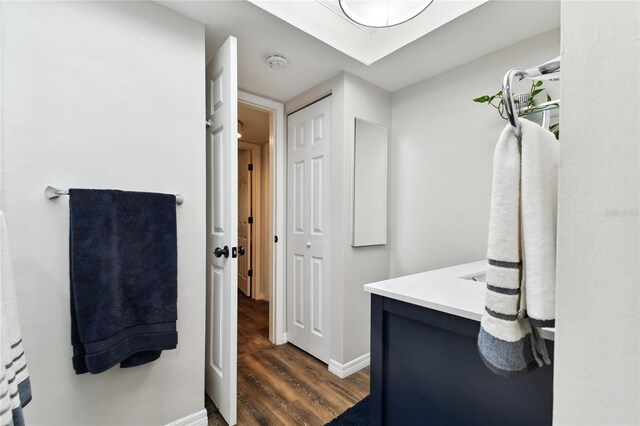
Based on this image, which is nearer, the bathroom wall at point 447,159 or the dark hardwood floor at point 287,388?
the dark hardwood floor at point 287,388

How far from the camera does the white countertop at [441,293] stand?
84 centimetres

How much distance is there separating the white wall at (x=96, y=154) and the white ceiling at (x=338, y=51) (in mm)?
230

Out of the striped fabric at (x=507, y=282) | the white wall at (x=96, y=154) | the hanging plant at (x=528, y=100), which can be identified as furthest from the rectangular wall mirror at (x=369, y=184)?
the striped fabric at (x=507, y=282)

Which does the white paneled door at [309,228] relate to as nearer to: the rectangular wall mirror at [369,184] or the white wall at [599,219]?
the rectangular wall mirror at [369,184]

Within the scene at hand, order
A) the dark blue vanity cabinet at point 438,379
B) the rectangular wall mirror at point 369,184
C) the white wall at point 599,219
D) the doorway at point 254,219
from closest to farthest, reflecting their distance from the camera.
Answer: the white wall at point 599,219 < the dark blue vanity cabinet at point 438,379 < the rectangular wall mirror at point 369,184 < the doorway at point 254,219

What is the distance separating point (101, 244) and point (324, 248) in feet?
4.70

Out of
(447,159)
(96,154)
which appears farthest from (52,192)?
(447,159)

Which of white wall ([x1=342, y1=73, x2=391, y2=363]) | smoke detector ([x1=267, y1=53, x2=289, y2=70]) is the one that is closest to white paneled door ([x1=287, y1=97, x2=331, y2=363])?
white wall ([x1=342, y1=73, x2=391, y2=363])

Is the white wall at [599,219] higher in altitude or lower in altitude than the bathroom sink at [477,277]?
higher

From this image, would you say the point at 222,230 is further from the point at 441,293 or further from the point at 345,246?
the point at 441,293

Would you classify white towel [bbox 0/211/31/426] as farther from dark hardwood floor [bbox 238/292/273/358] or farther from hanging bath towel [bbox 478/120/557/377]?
dark hardwood floor [bbox 238/292/273/358]

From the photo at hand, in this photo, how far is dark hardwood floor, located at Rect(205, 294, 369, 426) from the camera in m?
1.66

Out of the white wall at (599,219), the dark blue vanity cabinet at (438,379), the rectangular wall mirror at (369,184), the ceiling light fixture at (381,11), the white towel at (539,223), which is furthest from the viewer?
the rectangular wall mirror at (369,184)

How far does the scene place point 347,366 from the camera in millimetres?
2113
